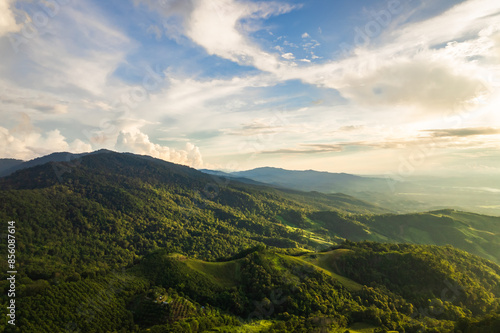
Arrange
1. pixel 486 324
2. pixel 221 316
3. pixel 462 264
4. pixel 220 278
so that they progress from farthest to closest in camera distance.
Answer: pixel 462 264
pixel 220 278
pixel 221 316
pixel 486 324

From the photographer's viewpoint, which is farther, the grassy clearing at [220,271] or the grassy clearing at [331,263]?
the grassy clearing at [331,263]

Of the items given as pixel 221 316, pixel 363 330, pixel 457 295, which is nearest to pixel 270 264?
pixel 221 316

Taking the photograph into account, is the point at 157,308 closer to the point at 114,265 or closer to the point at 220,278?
the point at 220,278

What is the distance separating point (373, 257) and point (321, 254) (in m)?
22.8

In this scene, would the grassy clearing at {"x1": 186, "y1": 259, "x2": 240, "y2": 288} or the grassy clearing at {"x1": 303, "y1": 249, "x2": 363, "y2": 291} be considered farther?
the grassy clearing at {"x1": 303, "y1": 249, "x2": 363, "y2": 291}

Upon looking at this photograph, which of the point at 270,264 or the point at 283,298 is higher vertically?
the point at 270,264

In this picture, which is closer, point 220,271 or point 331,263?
point 220,271

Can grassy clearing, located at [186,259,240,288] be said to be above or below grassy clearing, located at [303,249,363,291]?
above

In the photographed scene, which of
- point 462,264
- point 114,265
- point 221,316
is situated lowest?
point 114,265

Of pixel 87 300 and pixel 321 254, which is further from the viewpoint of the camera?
pixel 321 254

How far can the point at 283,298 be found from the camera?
257 feet

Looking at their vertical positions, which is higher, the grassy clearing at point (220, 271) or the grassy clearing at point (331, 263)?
the grassy clearing at point (220, 271)

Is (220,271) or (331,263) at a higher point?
(220,271)

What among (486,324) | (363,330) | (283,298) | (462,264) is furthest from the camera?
(462,264)
